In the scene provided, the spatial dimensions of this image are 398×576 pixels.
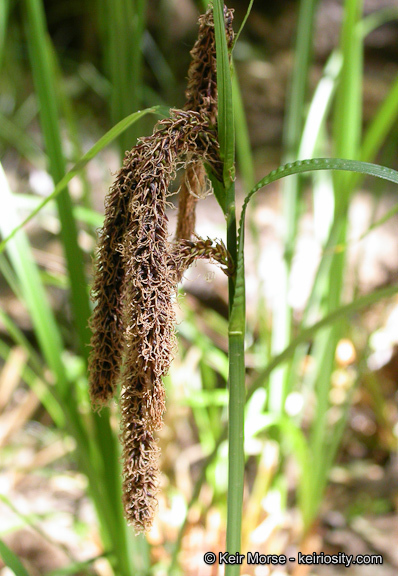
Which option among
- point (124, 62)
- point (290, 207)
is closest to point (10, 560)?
point (124, 62)

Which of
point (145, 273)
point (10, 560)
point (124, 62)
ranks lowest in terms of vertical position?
point (10, 560)

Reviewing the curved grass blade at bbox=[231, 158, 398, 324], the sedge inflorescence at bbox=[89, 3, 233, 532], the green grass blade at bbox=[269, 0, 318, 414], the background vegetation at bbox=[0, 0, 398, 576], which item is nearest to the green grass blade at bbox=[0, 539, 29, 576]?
the background vegetation at bbox=[0, 0, 398, 576]

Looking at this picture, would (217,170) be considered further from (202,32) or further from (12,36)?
(12,36)

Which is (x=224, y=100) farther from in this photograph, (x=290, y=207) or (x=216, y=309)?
(x=216, y=309)

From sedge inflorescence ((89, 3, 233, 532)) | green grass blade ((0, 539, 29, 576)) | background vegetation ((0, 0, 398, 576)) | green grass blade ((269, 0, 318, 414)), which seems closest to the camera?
sedge inflorescence ((89, 3, 233, 532))

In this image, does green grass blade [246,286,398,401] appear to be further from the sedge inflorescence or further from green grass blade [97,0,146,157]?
green grass blade [97,0,146,157]

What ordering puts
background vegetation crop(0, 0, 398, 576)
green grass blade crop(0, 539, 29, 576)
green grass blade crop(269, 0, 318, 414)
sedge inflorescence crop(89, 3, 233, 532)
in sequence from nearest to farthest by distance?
sedge inflorescence crop(89, 3, 233, 532)
green grass blade crop(0, 539, 29, 576)
background vegetation crop(0, 0, 398, 576)
green grass blade crop(269, 0, 318, 414)

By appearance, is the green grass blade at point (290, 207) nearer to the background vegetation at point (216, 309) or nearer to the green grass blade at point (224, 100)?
the background vegetation at point (216, 309)
